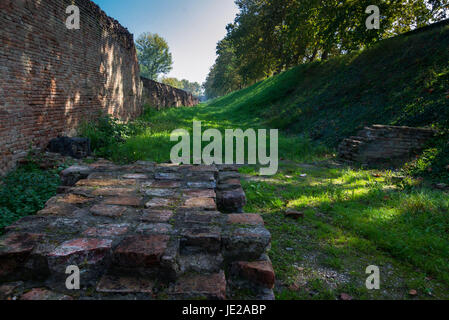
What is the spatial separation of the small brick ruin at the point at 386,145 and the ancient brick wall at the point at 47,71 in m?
6.57

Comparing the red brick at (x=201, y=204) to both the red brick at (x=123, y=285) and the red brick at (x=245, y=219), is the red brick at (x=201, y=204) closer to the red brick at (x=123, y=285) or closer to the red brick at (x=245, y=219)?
the red brick at (x=245, y=219)

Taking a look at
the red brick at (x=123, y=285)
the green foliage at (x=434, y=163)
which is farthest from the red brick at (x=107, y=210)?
the green foliage at (x=434, y=163)

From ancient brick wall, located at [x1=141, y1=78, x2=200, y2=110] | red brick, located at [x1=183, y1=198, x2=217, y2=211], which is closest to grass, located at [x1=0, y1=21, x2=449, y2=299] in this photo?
red brick, located at [x1=183, y1=198, x2=217, y2=211]

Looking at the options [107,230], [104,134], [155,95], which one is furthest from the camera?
[155,95]

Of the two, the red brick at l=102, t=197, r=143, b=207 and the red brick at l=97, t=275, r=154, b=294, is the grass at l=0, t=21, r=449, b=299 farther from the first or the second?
the red brick at l=102, t=197, r=143, b=207

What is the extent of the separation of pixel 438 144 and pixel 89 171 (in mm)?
5990

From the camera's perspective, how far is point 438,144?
4750mm

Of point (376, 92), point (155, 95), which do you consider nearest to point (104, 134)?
point (376, 92)

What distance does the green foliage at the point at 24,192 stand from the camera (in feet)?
9.29

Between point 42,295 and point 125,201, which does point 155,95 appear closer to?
point 125,201

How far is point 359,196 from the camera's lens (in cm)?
353

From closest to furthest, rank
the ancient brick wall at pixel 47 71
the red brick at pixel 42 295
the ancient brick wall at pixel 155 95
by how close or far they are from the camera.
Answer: the red brick at pixel 42 295 → the ancient brick wall at pixel 47 71 → the ancient brick wall at pixel 155 95

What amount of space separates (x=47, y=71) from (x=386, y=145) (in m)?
7.19

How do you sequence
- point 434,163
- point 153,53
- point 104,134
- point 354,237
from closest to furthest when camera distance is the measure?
point 354,237 → point 434,163 → point 104,134 → point 153,53
